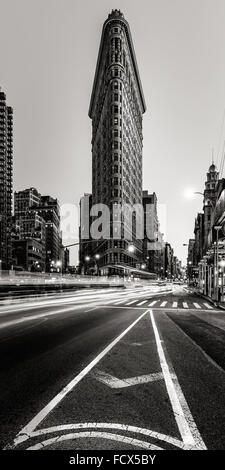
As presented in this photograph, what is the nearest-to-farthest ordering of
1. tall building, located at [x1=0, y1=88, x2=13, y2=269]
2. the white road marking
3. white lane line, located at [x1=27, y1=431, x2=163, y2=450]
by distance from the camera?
white lane line, located at [x1=27, y1=431, x2=163, y2=450] → the white road marking → tall building, located at [x1=0, y1=88, x2=13, y2=269]

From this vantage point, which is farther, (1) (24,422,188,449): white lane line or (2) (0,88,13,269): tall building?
(2) (0,88,13,269): tall building

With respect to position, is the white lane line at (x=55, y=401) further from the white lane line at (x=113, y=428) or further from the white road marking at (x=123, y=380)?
the white road marking at (x=123, y=380)

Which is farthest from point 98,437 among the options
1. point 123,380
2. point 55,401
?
point 123,380

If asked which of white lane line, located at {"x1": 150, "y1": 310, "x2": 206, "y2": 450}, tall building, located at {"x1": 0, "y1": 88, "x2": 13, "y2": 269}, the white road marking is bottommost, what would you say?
the white road marking

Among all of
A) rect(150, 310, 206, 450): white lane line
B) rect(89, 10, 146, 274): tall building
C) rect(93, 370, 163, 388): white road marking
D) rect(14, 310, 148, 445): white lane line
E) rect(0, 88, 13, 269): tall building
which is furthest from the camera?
rect(0, 88, 13, 269): tall building

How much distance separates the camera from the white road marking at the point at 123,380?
5.98 metres

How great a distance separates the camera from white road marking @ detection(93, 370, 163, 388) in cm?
598

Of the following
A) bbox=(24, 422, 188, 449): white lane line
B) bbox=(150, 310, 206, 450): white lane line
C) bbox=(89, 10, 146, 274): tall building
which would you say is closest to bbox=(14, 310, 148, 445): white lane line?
bbox=(24, 422, 188, 449): white lane line

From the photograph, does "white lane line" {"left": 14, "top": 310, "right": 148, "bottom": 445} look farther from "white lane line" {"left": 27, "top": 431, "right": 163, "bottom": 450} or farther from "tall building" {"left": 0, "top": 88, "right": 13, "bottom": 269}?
"tall building" {"left": 0, "top": 88, "right": 13, "bottom": 269}

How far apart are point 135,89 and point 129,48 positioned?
18.3 metres

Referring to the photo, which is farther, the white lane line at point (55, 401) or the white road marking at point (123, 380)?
the white road marking at point (123, 380)

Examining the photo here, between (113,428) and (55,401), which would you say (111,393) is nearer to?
(55,401)

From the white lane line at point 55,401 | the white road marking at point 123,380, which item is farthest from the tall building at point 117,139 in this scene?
the white road marking at point 123,380
